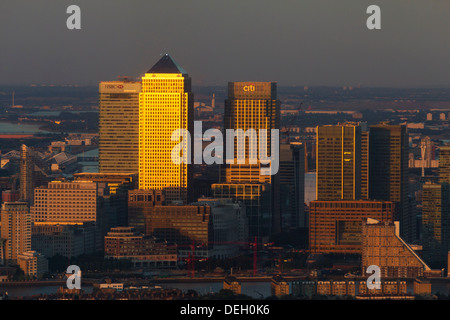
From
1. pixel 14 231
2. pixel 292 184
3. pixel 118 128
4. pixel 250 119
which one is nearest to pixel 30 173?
pixel 118 128

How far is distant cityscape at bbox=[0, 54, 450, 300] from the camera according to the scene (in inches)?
1231

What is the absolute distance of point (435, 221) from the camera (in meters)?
35.7

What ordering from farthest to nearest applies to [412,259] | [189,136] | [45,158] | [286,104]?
[45,158], [286,104], [189,136], [412,259]

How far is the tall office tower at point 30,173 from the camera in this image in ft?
129

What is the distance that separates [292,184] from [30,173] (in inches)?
316

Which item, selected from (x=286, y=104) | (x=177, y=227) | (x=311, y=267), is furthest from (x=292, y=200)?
(x=311, y=267)

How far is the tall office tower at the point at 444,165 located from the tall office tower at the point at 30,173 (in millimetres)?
11600

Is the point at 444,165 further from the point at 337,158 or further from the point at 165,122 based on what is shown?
the point at 165,122

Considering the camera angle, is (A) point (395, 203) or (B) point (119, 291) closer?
(B) point (119, 291)

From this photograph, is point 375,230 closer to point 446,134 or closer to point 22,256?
point 22,256

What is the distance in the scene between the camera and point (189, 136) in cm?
3834

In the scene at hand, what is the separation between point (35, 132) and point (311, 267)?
15.5 meters

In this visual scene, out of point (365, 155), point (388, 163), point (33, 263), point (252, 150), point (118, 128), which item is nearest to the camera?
point (33, 263)

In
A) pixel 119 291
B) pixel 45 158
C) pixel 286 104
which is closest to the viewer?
pixel 119 291
